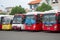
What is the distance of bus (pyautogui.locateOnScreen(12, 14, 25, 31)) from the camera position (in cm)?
2906

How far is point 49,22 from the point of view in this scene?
25.4 metres

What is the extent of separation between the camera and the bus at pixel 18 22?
29.1m

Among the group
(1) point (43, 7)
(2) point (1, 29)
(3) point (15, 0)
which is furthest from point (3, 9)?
(2) point (1, 29)

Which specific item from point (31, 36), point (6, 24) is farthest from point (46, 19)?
point (6, 24)

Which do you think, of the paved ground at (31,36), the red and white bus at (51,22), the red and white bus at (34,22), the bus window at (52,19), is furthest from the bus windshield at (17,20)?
the paved ground at (31,36)

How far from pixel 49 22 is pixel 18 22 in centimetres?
525

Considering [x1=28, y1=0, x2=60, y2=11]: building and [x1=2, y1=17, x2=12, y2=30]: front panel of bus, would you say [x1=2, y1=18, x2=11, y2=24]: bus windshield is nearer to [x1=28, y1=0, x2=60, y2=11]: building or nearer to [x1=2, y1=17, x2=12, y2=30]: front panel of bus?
[x1=2, y1=17, x2=12, y2=30]: front panel of bus

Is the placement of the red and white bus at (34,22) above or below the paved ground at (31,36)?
above

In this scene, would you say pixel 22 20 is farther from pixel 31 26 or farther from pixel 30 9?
pixel 30 9

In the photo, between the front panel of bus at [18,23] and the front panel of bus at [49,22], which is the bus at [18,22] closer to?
the front panel of bus at [18,23]

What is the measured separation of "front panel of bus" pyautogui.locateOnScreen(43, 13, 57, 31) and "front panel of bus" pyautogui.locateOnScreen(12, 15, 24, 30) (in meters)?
3.71

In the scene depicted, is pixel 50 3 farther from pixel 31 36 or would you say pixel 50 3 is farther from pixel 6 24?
pixel 31 36

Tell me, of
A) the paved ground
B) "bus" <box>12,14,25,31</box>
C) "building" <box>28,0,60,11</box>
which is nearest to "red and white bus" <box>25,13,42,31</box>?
"bus" <box>12,14,25,31</box>

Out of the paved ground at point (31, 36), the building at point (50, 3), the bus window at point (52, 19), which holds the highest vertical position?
the building at point (50, 3)
